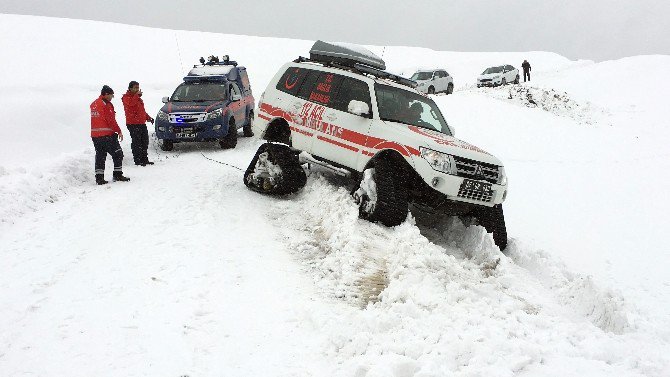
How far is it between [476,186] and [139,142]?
7674 millimetres

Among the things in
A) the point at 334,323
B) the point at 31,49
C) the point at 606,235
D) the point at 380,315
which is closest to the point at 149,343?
the point at 334,323

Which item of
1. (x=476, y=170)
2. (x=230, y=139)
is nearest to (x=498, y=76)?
(x=230, y=139)

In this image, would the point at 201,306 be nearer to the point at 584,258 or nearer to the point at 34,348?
the point at 34,348

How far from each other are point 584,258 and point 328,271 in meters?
3.80

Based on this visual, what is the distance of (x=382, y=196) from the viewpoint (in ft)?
18.9

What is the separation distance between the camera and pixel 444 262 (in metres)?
4.80

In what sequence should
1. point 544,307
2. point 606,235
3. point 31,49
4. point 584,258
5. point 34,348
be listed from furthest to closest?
point 31,49 → point 606,235 → point 584,258 → point 544,307 → point 34,348

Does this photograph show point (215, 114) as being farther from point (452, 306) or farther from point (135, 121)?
→ point (452, 306)

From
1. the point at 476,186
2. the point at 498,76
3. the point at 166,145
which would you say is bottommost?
the point at 166,145

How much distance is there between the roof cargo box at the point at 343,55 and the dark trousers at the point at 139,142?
14.9 feet

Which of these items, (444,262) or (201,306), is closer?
(201,306)

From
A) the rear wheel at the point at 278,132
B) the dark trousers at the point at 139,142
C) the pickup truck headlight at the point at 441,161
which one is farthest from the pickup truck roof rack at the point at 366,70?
the dark trousers at the point at 139,142

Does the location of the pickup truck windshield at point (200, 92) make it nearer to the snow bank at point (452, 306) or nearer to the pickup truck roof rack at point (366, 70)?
the pickup truck roof rack at point (366, 70)

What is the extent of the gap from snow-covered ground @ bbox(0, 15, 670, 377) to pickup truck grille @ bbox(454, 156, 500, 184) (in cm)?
73
